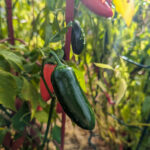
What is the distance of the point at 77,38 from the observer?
471 mm

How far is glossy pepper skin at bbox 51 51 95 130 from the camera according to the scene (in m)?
0.41

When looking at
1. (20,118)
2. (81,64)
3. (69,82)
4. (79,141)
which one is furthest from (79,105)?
(79,141)

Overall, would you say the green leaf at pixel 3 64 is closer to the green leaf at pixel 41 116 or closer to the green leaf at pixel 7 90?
the green leaf at pixel 7 90

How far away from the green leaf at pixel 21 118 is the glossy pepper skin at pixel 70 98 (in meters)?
0.30

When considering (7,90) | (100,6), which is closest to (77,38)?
(100,6)

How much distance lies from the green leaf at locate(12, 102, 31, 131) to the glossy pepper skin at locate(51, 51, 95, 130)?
302mm

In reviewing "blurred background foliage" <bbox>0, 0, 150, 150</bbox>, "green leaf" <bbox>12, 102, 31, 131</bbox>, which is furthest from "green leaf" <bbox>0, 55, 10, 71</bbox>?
"green leaf" <bbox>12, 102, 31, 131</bbox>

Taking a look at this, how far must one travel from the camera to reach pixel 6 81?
47 cm

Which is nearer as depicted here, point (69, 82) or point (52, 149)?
point (69, 82)

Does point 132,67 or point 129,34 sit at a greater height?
point 129,34

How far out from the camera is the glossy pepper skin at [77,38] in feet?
1.54

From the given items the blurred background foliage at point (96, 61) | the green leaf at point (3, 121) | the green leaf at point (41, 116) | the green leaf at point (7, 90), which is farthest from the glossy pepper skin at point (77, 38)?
the green leaf at point (3, 121)

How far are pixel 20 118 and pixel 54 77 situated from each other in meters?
0.33

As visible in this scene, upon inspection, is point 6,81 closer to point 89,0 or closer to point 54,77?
point 54,77
